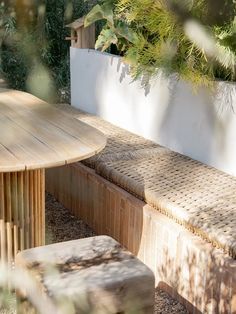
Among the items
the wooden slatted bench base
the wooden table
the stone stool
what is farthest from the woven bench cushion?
the stone stool

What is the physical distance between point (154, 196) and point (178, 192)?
13 centimetres

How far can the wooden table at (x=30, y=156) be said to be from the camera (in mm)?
2271

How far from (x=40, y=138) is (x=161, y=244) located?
0.80 meters

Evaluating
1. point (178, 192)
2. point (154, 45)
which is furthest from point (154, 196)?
point (154, 45)

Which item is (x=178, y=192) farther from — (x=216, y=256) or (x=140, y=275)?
(x=140, y=275)

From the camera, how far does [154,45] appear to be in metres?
3.77

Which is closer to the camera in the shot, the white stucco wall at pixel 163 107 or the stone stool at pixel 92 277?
the stone stool at pixel 92 277

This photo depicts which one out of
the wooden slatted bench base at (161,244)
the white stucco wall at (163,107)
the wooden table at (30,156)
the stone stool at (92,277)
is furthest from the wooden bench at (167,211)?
the wooden table at (30,156)

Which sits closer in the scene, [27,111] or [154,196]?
[154,196]

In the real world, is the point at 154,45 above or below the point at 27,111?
above

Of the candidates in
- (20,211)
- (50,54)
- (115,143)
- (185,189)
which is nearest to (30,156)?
(20,211)

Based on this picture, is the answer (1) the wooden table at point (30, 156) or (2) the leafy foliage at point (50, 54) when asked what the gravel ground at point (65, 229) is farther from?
(2) the leafy foliage at point (50, 54)

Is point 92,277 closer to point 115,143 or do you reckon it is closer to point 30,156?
point 30,156

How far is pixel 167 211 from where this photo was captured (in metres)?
2.68
